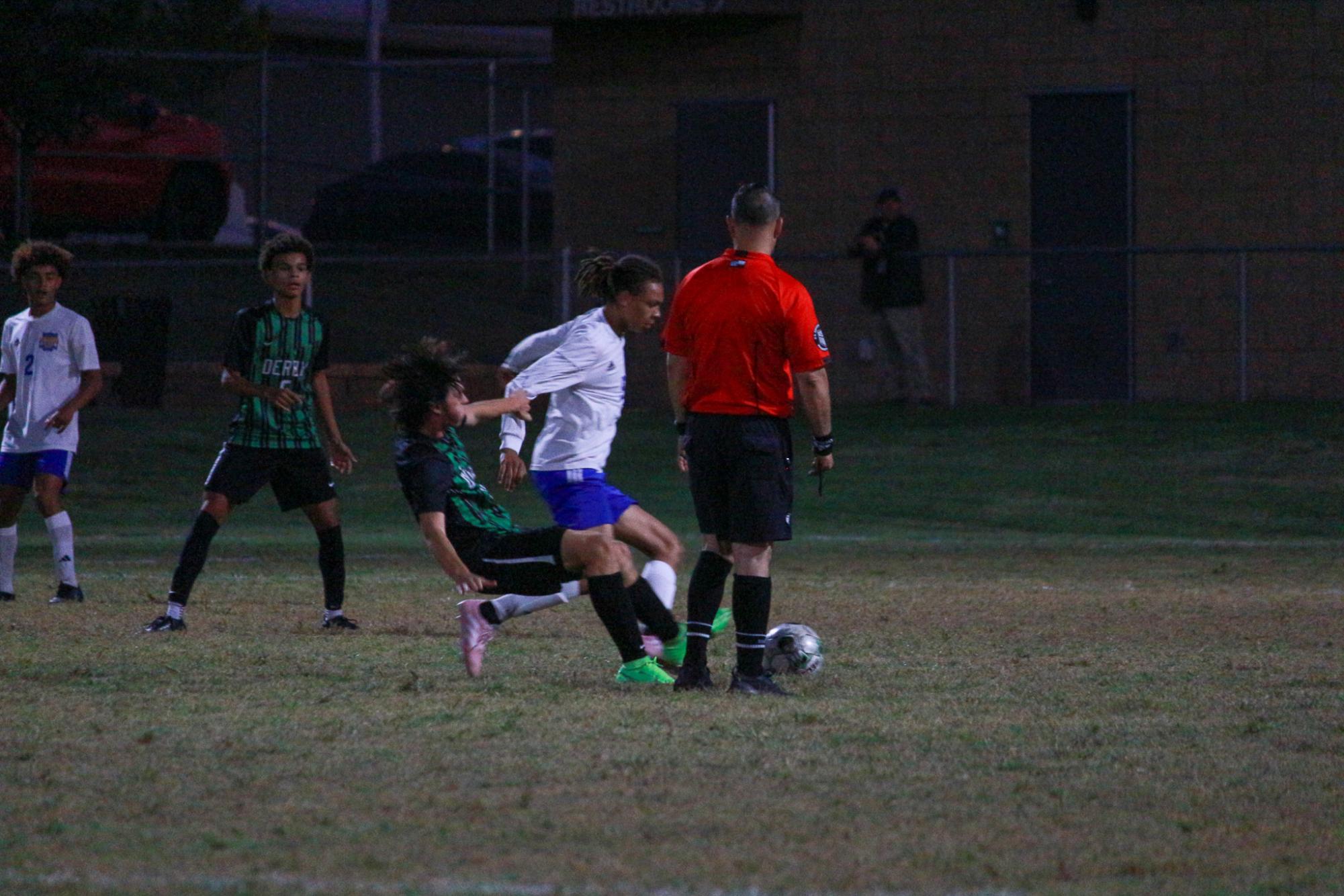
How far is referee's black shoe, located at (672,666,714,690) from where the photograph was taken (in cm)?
733

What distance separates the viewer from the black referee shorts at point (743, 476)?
23.7ft

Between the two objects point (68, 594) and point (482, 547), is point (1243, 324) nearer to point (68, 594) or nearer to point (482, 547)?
point (68, 594)

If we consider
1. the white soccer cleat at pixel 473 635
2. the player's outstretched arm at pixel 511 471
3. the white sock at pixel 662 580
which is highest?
the player's outstretched arm at pixel 511 471

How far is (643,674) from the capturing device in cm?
745

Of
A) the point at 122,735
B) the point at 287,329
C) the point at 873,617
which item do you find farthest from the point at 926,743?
the point at 287,329

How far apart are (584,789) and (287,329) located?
4588 millimetres

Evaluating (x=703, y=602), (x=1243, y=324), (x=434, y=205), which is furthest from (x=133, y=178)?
(x=703, y=602)

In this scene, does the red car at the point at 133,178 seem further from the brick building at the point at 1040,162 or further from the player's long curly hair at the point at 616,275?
the player's long curly hair at the point at 616,275

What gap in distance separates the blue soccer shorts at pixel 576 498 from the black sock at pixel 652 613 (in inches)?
12.1

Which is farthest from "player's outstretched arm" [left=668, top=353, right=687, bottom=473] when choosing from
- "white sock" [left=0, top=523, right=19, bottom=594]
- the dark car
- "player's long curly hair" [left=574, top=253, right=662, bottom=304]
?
the dark car

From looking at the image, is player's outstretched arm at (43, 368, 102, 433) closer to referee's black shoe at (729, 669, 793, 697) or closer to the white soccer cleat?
the white soccer cleat

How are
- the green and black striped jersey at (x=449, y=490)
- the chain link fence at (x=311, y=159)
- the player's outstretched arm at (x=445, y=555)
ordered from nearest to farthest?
the player's outstretched arm at (x=445, y=555) < the green and black striped jersey at (x=449, y=490) < the chain link fence at (x=311, y=159)

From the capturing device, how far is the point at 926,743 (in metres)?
6.15

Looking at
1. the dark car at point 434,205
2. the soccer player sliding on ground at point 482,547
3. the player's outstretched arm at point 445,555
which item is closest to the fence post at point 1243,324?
the dark car at point 434,205
